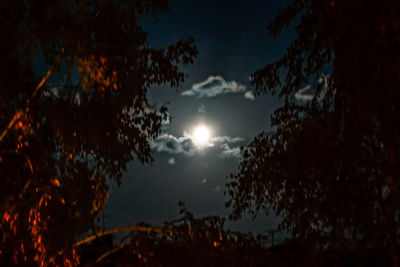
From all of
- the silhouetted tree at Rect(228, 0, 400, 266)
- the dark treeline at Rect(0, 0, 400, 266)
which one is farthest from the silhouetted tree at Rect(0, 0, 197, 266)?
the silhouetted tree at Rect(228, 0, 400, 266)

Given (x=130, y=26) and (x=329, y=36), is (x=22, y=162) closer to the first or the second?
(x=130, y=26)

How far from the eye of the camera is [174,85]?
26.4ft

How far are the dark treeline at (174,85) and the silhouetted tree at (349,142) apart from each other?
2 cm

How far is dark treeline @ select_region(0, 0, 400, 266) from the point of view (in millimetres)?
5758

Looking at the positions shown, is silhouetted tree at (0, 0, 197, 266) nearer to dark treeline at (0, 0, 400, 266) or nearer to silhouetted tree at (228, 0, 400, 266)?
dark treeline at (0, 0, 400, 266)

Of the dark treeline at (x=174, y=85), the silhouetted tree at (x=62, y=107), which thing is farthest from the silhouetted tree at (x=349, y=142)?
the silhouetted tree at (x=62, y=107)

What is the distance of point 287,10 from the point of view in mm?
8867

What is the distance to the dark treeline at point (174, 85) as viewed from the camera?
5758 millimetres

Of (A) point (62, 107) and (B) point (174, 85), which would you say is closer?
(A) point (62, 107)

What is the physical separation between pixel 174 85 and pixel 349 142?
10.5ft

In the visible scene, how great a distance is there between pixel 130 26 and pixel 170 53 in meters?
0.90

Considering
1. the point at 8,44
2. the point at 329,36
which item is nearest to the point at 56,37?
the point at 8,44

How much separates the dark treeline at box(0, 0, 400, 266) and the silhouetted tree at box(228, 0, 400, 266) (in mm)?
20

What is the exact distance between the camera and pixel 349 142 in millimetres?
7031
